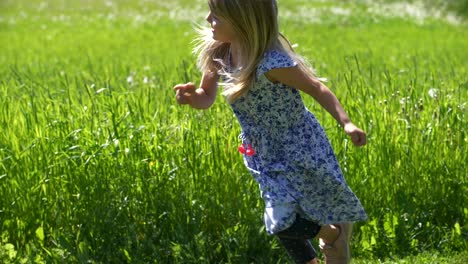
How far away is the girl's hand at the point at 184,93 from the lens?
446 cm

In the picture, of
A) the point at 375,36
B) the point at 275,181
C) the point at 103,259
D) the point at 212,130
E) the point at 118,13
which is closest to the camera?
the point at 275,181

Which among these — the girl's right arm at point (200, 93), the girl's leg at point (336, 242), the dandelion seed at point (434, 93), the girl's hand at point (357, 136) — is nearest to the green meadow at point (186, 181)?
the dandelion seed at point (434, 93)

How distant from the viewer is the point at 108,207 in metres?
5.60

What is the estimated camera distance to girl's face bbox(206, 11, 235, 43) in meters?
4.51

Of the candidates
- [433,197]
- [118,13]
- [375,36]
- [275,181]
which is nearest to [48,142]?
[275,181]

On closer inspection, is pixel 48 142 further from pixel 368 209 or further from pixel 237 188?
pixel 368 209

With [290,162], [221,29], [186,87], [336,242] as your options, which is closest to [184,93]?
[186,87]

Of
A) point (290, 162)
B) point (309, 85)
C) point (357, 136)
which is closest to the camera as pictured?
point (357, 136)

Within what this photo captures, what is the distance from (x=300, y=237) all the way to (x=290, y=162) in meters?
0.34

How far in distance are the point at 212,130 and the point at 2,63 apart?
941 centimetres

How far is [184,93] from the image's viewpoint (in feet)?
14.7

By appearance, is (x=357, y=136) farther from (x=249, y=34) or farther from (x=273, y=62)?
(x=249, y=34)

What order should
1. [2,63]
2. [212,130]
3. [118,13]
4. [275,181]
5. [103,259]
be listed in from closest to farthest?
[275,181], [103,259], [212,130], [2,63], [118,13]

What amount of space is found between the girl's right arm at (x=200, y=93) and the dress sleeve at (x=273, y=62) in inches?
10.3
